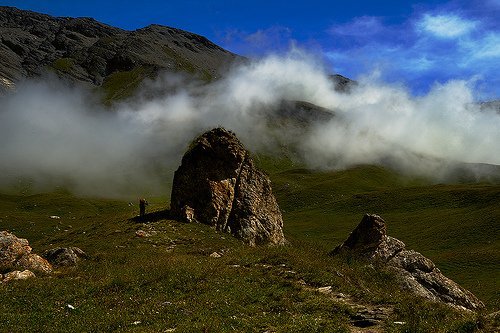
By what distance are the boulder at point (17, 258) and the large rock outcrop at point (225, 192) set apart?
18355 millimetres

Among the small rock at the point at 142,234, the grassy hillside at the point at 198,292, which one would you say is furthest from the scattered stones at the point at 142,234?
the grassy hillside at the point at 198,292

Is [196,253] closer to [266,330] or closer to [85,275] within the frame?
[85,275]

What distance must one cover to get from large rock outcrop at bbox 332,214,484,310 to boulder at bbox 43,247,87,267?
22.0m

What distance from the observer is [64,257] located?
32.5 metres

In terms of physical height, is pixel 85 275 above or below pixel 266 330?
below

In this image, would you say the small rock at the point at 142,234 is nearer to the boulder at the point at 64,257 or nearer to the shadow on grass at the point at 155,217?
the shadow on grass at the point at 155,217

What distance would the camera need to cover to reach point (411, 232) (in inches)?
4626

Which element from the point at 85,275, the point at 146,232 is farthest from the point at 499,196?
the point at 85,275

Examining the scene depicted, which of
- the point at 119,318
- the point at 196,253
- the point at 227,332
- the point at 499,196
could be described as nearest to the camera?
the point at 227,332

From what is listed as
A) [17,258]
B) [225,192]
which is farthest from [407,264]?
[17,258]

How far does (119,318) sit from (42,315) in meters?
4.02

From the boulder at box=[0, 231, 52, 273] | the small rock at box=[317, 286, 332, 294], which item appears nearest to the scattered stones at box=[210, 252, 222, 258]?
the boulder at box=[0, 231, 52, 273]

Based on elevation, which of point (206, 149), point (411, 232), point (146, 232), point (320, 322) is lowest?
point (411, 232)

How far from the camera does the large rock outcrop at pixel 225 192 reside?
48.0 m
